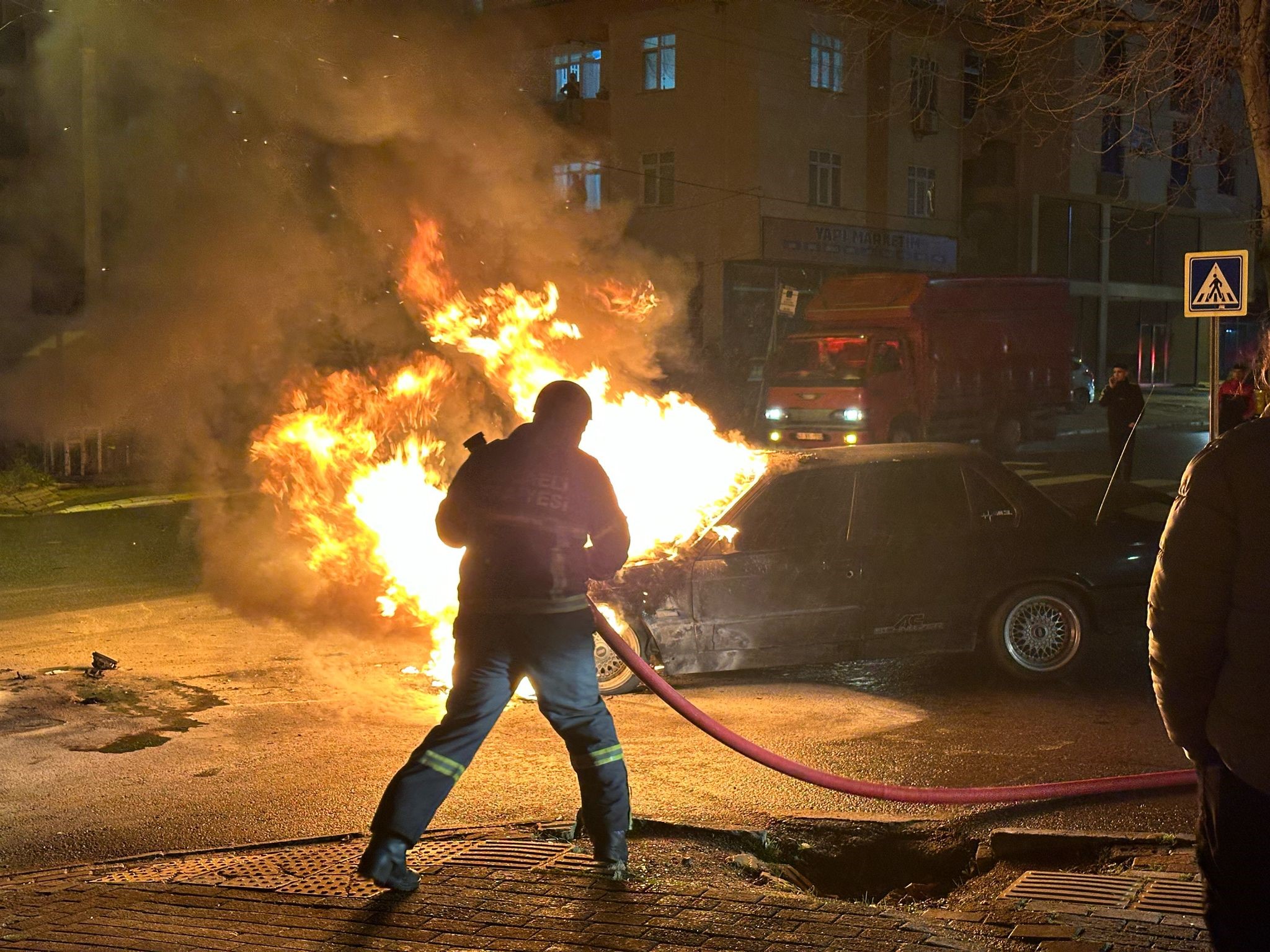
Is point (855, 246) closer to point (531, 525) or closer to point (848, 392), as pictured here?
point (848, 392)

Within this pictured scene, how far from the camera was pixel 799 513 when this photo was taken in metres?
8.16

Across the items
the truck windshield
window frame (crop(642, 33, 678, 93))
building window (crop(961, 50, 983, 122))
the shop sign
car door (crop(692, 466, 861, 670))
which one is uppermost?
building window (crop(961, 50, 983, 122))

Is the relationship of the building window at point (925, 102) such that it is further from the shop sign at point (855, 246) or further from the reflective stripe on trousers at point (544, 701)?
the reflective stripe on trousers at point (544, 701)

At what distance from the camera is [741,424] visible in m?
27.8

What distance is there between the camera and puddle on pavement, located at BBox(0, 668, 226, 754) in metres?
7.10

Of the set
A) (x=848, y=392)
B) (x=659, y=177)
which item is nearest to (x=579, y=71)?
(x=659, y=177)

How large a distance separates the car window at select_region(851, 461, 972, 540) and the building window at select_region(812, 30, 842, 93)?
29.1 metres

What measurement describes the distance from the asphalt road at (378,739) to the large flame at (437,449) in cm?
74

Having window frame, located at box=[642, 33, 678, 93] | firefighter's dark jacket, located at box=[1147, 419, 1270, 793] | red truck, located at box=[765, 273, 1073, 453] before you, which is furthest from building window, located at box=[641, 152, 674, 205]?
firefighter's dark jacket, located at box=[1147, 419, 1270, 793]

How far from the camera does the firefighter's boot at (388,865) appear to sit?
445cm

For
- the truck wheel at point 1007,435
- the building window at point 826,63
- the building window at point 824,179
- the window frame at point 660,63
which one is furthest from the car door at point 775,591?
the building window at point 826,63

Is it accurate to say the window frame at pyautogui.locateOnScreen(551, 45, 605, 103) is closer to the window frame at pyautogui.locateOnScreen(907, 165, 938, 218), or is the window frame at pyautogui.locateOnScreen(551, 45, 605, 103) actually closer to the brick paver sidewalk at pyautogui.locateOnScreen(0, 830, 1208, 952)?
the window frame at pyautogui.locateOnScreen(907, 165, 938, 218)

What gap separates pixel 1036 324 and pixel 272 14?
17130mm

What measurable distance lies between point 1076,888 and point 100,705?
5.52 metres
